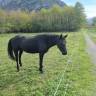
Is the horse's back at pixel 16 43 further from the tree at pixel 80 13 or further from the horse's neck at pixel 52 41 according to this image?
the tree at pixel 80 13

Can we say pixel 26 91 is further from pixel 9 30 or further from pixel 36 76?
pixel 9 30

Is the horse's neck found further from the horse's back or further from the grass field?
the horse's back

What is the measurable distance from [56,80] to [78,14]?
136 metres

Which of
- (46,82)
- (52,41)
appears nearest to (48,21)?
(52,41)

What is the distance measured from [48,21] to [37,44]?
114270mm

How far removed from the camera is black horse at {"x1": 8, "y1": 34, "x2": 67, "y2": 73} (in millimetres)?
14648

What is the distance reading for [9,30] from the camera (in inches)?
4444

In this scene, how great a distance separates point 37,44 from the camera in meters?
15.1

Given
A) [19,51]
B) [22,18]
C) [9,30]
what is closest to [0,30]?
[9,30]

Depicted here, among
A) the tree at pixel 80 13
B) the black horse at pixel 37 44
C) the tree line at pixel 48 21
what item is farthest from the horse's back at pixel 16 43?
the tree at pixel 80 13

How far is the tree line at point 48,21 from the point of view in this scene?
388 ft

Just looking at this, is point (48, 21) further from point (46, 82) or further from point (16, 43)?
point (46, 82)

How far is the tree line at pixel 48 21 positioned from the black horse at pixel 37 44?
89614 millimetres

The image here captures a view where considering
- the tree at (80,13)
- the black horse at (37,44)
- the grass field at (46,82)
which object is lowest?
the grass field at (46,82)
